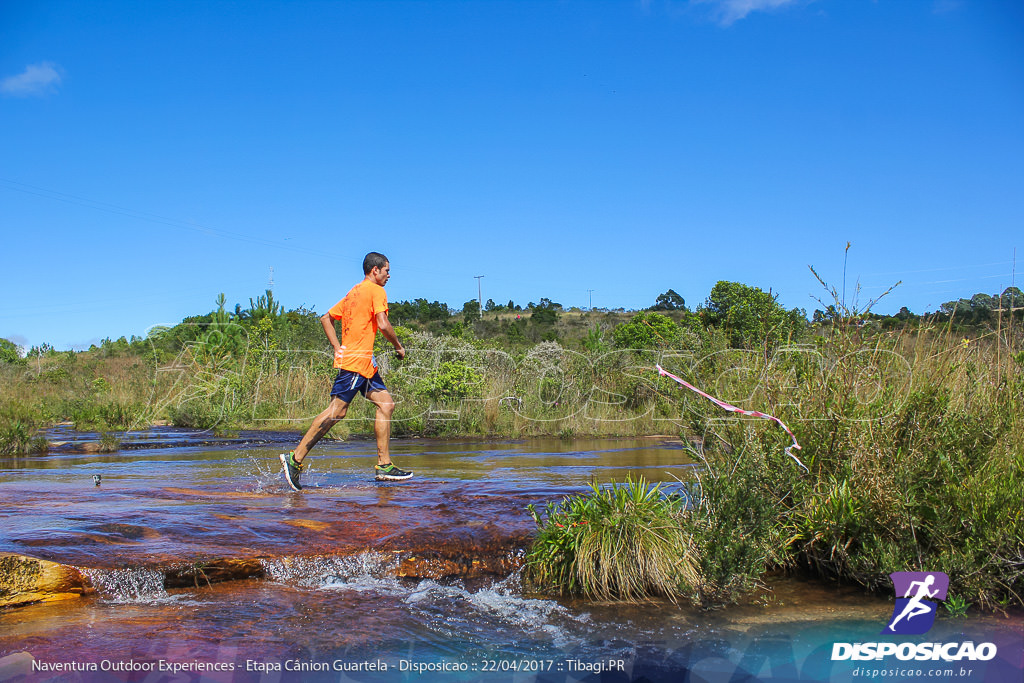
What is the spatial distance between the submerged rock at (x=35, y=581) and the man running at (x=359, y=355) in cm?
286

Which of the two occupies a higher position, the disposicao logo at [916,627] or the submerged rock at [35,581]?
the submerged rock at [35,581]

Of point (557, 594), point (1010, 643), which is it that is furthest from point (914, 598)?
point (557, 594)

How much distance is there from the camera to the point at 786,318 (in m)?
6.50

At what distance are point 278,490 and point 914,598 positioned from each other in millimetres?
5744

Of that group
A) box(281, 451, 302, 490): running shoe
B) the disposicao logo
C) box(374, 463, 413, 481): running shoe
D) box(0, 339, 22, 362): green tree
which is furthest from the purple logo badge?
box(0, 339, 22, 362): green tree

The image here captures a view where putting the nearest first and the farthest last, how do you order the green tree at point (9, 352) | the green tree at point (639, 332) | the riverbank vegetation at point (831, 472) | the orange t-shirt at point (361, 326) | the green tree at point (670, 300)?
the riverbank vegetation at point (831, 472)
the orange t-shirt at point (361, 326)
the green tree at point (639, 332)
the green tree at point (9, 352)
the green tree at point (670, 300)

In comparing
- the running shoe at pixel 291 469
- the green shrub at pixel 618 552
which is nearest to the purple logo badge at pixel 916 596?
the green shrub at pixel 618 552

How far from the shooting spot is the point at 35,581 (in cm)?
469

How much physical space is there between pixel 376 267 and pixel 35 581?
4222 mm

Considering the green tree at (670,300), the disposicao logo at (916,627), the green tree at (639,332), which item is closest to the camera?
the disposicao logo at (916,627)

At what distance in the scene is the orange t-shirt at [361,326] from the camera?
7.71 meters

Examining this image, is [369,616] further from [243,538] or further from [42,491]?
[42,491]

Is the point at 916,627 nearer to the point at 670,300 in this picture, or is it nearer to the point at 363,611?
the point at 363,611

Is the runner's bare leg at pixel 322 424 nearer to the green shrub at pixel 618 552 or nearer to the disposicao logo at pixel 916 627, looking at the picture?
the green shrub at pixel 618 552
